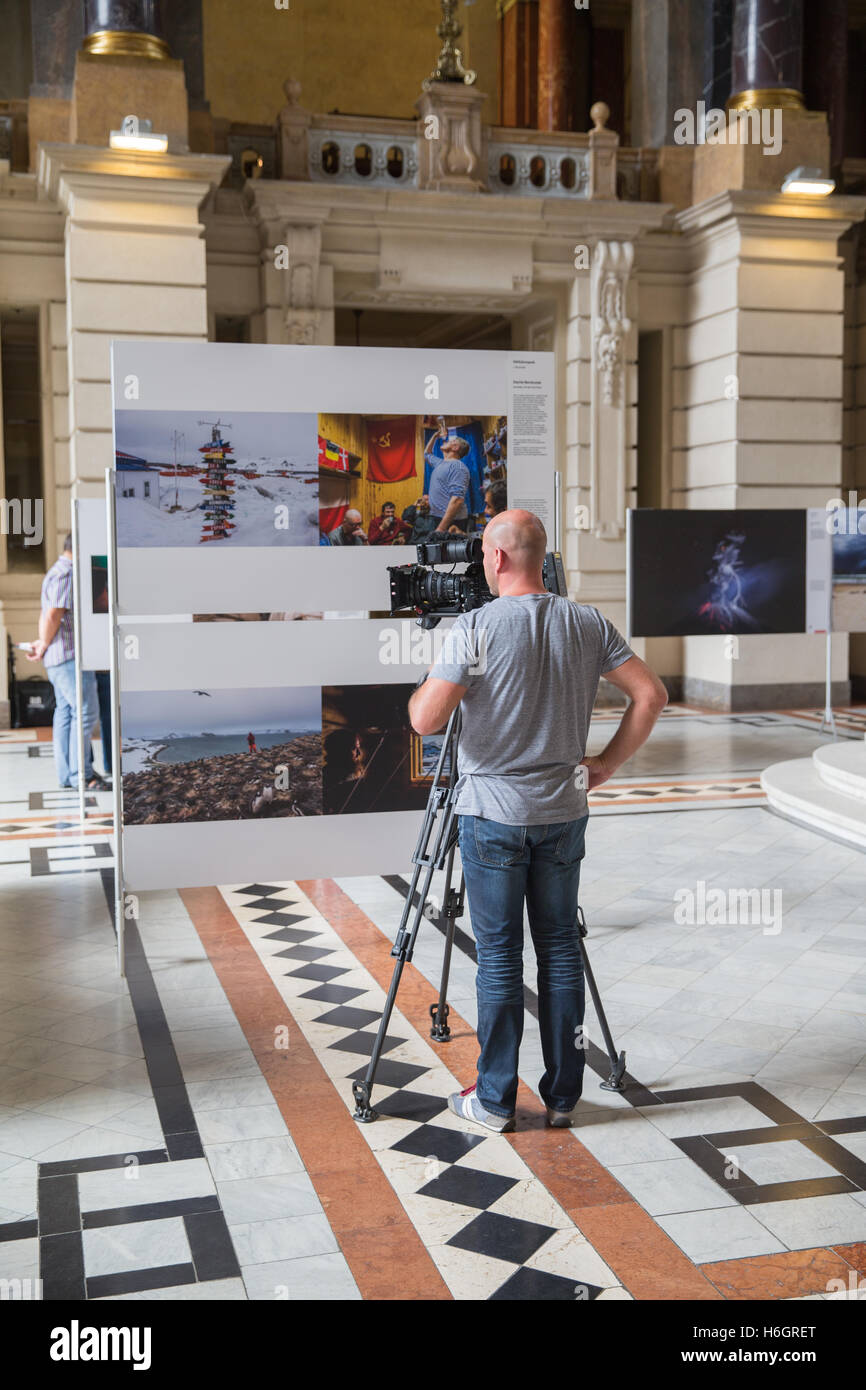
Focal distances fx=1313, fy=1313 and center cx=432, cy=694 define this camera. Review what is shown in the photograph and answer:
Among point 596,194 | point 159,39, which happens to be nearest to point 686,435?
point 596,194

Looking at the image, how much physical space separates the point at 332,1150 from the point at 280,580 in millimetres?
2627

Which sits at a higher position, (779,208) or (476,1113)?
(779,208)

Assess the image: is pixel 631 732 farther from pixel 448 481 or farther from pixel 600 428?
pixel 600 428

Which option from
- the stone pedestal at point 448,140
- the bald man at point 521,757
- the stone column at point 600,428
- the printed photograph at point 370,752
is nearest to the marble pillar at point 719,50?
the stone column at point 600,428

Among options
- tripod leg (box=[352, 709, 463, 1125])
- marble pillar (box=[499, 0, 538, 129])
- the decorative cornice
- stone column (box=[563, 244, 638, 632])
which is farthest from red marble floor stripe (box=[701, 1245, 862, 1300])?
marble pillar (box=[499, 0, 538, 129])

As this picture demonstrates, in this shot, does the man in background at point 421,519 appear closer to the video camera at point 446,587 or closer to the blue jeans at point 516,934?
the video camera at point 446,587

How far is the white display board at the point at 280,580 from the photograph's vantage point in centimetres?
558

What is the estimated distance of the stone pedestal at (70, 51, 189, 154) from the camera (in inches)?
457

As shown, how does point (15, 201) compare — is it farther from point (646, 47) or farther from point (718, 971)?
point (718, 971)

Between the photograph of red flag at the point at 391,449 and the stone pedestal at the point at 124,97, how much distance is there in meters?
7.29

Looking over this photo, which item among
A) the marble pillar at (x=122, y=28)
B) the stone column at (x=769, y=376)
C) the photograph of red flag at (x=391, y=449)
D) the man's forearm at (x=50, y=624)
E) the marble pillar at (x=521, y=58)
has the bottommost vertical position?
the man's forearm at (x=50, y=624)

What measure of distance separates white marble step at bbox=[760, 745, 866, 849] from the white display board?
3.18 meters

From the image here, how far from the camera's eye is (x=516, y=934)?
387 centimetres

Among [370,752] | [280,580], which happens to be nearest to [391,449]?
[280,580]
